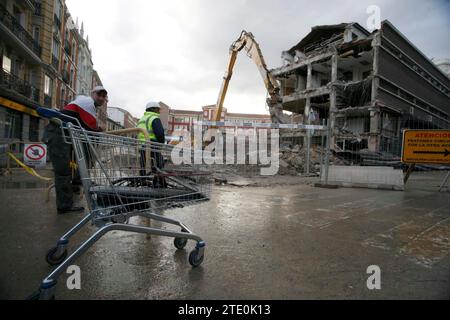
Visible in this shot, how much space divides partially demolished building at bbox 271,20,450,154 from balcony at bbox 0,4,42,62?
72.0 ft

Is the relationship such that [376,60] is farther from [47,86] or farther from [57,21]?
[57,21]

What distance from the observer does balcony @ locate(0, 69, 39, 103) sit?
15.6 meters

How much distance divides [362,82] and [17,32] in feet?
89.9

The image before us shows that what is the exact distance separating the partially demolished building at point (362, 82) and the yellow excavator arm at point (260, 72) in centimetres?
722

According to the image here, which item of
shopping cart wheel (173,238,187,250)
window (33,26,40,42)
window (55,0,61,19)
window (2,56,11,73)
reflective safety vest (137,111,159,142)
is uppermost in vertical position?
window (55,0,61,19)

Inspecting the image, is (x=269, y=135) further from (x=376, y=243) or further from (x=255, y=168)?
(x=376, y=243)

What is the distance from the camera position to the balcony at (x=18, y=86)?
613 inches

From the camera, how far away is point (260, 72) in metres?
16.0

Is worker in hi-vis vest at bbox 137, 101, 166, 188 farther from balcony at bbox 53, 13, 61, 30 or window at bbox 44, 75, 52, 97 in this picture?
balcony at bbox 53, 13, 61, 30

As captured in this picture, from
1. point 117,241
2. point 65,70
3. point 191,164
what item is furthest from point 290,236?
point 65,70

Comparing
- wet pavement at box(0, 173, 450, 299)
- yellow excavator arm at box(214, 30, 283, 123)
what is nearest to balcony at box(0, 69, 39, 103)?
yellow excavator arm at box(214, 30, 283, 123)

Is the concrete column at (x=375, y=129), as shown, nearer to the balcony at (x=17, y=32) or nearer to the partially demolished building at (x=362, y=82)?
the partially demolished building at (x=362, y=82)

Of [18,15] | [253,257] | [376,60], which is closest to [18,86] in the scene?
[18,15]
